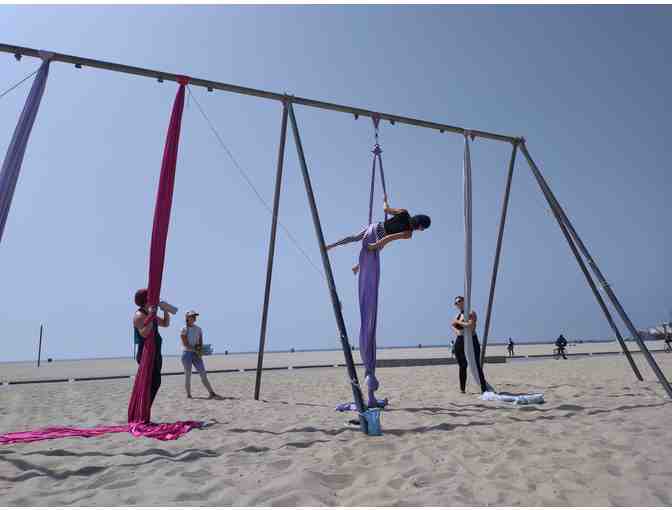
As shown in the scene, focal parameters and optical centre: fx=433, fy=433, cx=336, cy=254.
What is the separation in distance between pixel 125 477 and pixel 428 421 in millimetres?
3723

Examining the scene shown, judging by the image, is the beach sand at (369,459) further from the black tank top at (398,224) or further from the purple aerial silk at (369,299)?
the black tank top at (398,224)

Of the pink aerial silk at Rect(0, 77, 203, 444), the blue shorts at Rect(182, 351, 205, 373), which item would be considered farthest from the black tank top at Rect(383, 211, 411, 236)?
the blue shorts at Rect(182, 351, 205, 373)

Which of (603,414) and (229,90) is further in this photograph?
(229,90)

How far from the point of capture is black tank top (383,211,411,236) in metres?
6.49

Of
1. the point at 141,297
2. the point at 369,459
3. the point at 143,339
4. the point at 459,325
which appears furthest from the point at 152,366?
the point at 459,325

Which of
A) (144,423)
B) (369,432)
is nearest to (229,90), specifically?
(144,423)

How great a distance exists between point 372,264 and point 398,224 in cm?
73

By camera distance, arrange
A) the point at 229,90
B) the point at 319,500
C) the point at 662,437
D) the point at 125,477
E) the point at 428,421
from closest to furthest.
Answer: the point at 319,500 < the point at 125,477 < the point at 662,437 < the point at 428,421 < the point at 229,90

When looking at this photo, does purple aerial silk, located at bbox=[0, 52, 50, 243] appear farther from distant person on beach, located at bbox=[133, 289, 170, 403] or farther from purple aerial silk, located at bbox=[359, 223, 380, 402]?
purple aerial silk, located at bbox=[359, 223, 380, 402]

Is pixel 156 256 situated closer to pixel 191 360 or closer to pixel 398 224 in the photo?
pixel 398 224

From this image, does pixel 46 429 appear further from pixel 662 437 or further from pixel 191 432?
pixel 662 437

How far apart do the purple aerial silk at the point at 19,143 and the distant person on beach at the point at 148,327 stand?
179 centimetres

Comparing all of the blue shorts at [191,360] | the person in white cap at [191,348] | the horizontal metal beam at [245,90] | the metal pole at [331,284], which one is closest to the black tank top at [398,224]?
the metal pole at [331,284]

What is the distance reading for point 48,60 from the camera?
598cm
